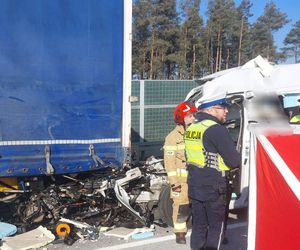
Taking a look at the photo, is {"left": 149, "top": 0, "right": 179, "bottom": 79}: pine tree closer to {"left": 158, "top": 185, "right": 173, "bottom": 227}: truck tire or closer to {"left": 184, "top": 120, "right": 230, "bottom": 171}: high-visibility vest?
{"left": 158, "top": 185, "right": 173, "bottom": 227}: truck tire

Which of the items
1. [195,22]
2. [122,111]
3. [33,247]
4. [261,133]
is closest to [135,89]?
[122,111]

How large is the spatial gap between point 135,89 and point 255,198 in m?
8.49

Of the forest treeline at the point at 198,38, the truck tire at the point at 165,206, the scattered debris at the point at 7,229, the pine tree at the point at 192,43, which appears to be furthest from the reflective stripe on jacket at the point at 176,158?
the pine tree at the point at 192,43

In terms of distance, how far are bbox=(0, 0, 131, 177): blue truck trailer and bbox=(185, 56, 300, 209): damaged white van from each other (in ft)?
4.52

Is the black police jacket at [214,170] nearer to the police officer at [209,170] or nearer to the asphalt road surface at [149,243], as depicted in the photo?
the police officer at [209,170]

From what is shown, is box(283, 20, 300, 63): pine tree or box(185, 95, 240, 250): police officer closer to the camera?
box(185, 95, 240, 250): police officer

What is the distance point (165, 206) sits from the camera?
5977mm

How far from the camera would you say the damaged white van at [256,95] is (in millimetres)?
5809

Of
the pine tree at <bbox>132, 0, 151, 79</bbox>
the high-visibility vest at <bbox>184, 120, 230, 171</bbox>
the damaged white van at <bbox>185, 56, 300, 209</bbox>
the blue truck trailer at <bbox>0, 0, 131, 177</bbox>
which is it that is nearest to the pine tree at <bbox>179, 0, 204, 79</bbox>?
the pine tree at <bbox>132, 0, 151, 79</bbox>

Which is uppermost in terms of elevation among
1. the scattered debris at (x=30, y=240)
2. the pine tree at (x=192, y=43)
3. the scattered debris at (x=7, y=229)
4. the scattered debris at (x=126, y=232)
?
Result: the pine tree at (x=192, y=43)

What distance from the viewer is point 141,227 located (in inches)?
237

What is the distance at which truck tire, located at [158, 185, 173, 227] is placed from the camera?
598 centimetres

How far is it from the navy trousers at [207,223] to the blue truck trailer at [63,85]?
5.69ft

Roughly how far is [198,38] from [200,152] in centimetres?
4565
